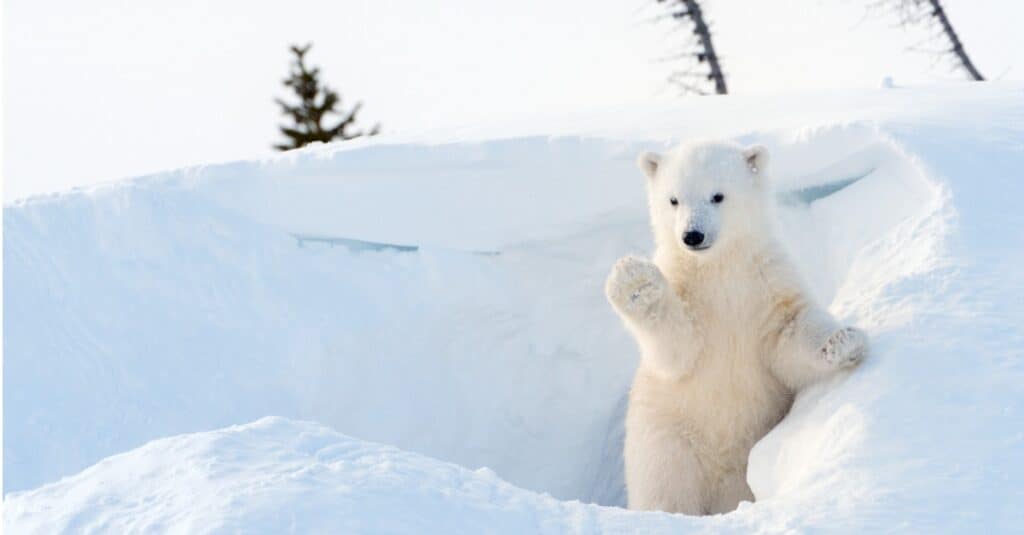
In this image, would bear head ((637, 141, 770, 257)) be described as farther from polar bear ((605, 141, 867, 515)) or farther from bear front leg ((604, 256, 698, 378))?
bear front leg ((604, 256, 698, 378))

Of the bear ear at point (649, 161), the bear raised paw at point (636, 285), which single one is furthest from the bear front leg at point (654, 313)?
the bear ear at point (649, 161)

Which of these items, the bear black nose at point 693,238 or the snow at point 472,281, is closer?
the bear black nose at point 693,238

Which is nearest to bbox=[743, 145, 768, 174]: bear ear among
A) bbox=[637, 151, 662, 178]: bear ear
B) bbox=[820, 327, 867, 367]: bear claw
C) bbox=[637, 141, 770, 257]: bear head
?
bbox=[637, 141, 770, 257]: bear head

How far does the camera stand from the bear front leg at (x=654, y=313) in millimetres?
3783

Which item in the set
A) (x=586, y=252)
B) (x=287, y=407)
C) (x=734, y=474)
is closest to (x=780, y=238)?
(x=734, y=474)

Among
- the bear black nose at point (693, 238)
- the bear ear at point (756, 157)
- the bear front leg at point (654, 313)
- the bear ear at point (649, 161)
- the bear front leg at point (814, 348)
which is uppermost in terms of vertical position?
the bear ear at point (649, 161)

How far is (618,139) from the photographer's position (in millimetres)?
5457

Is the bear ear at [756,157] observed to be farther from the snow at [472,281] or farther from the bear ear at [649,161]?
the snow at [472,281]

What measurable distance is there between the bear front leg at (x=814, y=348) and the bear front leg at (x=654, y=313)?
1.16ft

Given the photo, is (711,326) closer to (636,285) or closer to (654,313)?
(654,313)

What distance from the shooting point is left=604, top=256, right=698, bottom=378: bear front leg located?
12.4ft

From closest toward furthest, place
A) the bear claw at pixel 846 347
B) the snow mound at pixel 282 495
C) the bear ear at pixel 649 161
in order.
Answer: the snow mound at pixel 282 495
the bear claw at pixel 846 347
the bear ear at pixel 649 161

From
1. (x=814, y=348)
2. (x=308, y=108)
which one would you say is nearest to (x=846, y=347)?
(x=814, y=348)

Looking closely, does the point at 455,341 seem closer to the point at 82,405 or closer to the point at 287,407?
the point at 287,407
